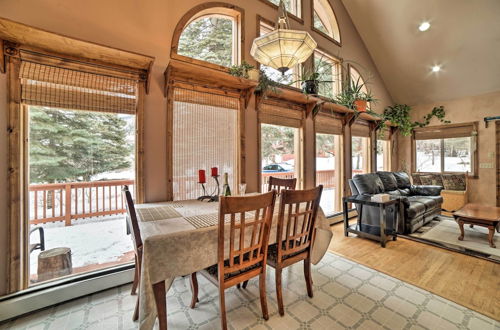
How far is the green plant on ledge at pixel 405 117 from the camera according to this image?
5699 mm

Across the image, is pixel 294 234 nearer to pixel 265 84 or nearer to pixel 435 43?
pixel 265 84

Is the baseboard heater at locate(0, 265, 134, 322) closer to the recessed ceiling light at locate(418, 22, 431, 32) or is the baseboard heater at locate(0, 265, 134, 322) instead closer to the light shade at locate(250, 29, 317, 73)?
the light shade at locate(250, 29, 317, 73)

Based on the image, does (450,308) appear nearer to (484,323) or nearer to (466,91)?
(484,323)

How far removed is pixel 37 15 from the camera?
1.85 metres

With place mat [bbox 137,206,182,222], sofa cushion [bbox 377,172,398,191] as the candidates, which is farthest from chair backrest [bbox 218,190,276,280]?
sofa cushion [bbox 377,172,398,191]

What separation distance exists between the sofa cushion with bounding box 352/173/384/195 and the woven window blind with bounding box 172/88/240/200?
2.33 meters

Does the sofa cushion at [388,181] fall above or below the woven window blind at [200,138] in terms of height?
below

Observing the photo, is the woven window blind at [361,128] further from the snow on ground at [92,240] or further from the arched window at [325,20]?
the snow on ground at [92,240]

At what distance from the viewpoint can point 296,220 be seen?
5.88 ft

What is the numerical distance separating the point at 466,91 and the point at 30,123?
814 centimetres

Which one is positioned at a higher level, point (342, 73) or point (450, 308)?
point (342, 73)

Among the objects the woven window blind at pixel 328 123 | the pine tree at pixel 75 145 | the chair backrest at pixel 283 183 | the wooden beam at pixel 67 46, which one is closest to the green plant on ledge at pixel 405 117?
the woven window blind at pixel 328 123

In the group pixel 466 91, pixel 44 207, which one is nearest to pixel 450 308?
pixel 44 207

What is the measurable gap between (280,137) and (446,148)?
4619 millimetres
